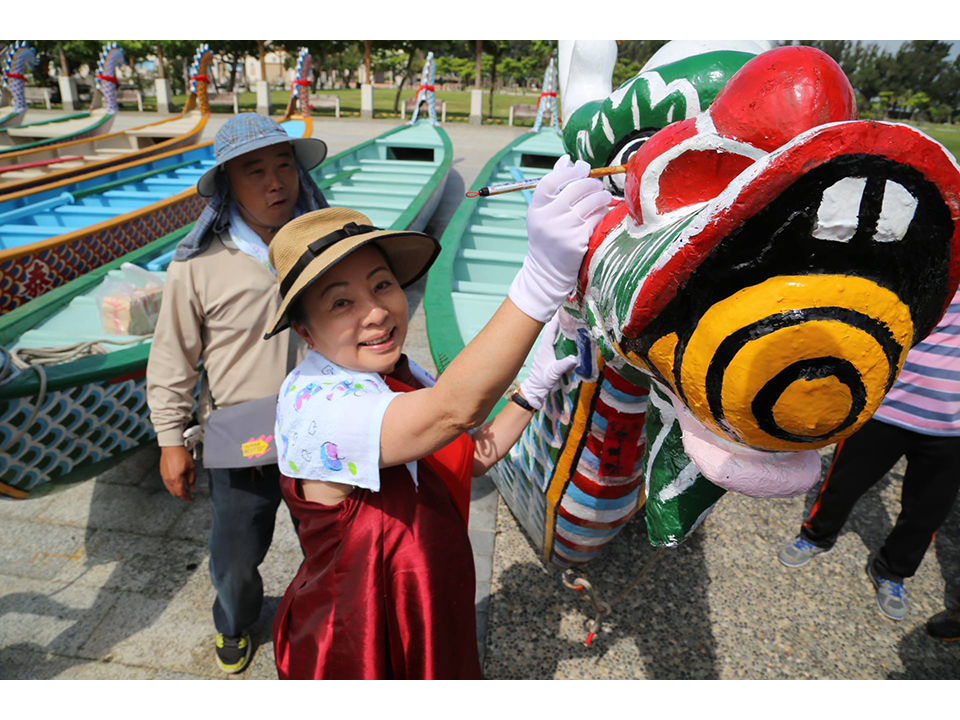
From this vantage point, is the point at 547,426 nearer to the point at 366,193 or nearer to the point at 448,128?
the point at 366,193

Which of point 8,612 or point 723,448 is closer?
point 723,448

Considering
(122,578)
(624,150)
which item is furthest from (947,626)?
(122,578)

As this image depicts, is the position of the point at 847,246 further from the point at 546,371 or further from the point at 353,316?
the point at 546,371

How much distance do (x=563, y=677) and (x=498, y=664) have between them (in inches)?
10.6

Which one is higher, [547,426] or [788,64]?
[788,64]

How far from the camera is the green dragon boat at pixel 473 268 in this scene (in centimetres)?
320

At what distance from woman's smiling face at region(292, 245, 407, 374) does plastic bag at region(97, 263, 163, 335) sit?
2386 millimetres

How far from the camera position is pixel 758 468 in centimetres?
92

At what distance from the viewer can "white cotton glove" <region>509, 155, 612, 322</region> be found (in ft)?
3.49

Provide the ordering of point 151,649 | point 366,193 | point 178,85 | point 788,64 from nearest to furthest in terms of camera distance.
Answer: point 788,64 < point 151,649 < point 366,193 < point 178,85

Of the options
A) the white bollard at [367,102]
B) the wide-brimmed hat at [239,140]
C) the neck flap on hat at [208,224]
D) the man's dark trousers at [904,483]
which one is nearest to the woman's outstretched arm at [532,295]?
the neck flap on hat at [208,224]

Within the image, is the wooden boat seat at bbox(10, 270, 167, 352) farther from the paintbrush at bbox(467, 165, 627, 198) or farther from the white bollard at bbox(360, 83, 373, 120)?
the white bollard at bbox(360, 83, 373, 120)

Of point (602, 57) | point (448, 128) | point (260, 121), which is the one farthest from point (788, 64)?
point (448, 128)

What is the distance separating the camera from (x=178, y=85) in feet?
111
